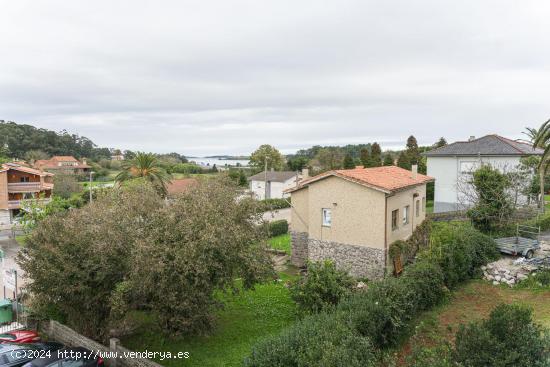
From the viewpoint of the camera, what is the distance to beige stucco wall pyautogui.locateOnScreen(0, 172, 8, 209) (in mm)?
46719

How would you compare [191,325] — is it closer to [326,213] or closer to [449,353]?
[449,353]

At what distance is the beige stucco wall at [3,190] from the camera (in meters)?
46.7

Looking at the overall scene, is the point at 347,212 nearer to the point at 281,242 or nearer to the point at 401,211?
the point at 401,211

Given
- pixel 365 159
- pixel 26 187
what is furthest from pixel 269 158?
pixel 26 187

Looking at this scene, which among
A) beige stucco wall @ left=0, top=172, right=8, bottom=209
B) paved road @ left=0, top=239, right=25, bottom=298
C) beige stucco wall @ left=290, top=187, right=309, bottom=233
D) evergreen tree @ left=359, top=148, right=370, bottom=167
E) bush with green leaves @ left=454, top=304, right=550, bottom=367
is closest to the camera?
bush with green leaves @ left=454, top=304, right=550, bottom=367

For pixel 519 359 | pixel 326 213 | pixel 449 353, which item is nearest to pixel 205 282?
pixel 449 353

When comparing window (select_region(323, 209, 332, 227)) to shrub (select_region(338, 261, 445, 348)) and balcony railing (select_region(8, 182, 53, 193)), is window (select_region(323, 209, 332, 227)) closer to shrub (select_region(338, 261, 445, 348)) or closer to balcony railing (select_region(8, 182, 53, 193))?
shrub (select_region(338, 261, 445, 348))

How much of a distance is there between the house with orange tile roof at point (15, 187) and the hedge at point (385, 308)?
45.2 meters

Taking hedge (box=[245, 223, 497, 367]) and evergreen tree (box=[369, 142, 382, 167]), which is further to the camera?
evergreen tree (box=[369, 142, 382, 167])

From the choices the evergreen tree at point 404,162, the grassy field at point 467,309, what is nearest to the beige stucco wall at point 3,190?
the grassy field at point 467,309

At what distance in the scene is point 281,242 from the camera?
3139 cm

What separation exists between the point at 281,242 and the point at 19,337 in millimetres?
19618

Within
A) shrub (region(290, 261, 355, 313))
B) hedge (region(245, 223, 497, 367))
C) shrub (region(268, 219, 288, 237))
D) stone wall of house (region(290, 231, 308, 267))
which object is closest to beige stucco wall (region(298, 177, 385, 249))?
stone wall of house (region(290, 231, 308, 267))

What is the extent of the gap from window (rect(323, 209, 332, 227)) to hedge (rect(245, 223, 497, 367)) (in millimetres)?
5943
